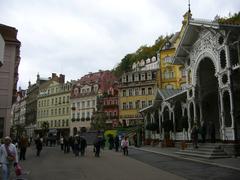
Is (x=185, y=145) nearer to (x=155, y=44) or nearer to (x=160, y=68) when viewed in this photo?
(x=160, y=68)

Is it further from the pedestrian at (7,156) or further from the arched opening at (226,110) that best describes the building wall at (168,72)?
the pedestrian at (7,156)

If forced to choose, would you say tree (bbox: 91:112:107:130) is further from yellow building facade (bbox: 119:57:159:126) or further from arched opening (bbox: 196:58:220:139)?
arched opening (bbox: 196:58:220:139)

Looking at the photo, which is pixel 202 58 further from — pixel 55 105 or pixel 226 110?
pixel 55 105

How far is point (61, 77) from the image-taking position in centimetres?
9762

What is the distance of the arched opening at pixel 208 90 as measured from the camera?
27484 millimetres

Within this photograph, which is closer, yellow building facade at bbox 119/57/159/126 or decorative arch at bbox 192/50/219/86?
decorative arch at bbox 192/50/219/86

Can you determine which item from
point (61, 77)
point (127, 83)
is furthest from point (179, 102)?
point (61, 77)

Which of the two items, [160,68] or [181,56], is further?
[160,68]

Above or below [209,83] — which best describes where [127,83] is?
above

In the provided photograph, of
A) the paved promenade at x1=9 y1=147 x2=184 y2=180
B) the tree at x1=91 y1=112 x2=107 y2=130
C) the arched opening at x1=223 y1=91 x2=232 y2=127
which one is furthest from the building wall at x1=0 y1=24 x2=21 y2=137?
the tree at x1=91 y1=112 x2=107 y2=130

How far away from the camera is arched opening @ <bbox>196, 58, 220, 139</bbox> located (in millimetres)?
27484

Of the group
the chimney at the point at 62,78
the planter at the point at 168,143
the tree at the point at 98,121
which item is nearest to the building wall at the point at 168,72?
the tree at the point at 98,121

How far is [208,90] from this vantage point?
27.7 meters

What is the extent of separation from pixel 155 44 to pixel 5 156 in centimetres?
7826
